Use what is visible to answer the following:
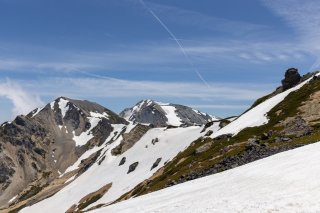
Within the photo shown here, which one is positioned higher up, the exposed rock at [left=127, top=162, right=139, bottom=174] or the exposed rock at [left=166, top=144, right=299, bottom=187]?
the exposed rock at [left=127, top=162, right=139, bottom=174]

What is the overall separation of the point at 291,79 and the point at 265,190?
5091 inches

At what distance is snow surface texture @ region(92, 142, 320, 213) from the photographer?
33.0 m

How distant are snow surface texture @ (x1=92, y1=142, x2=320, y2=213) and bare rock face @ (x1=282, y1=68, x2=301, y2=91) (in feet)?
368

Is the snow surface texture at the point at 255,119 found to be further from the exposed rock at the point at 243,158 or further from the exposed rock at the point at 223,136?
the exposed rock at the point at 243,158

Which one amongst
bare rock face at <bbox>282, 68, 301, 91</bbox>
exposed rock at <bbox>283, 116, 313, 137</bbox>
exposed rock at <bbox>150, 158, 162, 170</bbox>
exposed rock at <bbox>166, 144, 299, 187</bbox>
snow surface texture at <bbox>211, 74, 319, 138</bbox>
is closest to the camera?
exposed rock at <bbox>166, 144, 299, 187</bbox>

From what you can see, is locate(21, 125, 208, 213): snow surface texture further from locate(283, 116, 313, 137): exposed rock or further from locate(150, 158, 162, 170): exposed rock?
locate(283, 116, 313, 137): exposed rock

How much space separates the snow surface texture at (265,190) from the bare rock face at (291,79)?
11226cm

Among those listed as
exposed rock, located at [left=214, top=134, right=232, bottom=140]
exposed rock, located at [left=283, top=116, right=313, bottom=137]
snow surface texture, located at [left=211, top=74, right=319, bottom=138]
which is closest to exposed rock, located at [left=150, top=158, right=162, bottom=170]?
snow surface texture, located at [left=211, top=74, right=319, bottom=138]

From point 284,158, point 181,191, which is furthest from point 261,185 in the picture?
point 181,191

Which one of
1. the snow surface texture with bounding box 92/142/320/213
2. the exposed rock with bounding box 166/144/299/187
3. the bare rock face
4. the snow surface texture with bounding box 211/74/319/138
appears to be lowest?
the snow surface texture with bounding box 92/142/320/213

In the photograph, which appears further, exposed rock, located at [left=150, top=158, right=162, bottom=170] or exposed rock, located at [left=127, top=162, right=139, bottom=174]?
exposed rock, located at [left=127, top=162, right=139, bottom=174]

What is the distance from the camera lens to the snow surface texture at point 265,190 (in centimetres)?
→ 3297

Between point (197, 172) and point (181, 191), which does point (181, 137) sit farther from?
point (181, 191)

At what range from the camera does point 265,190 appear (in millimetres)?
38094
